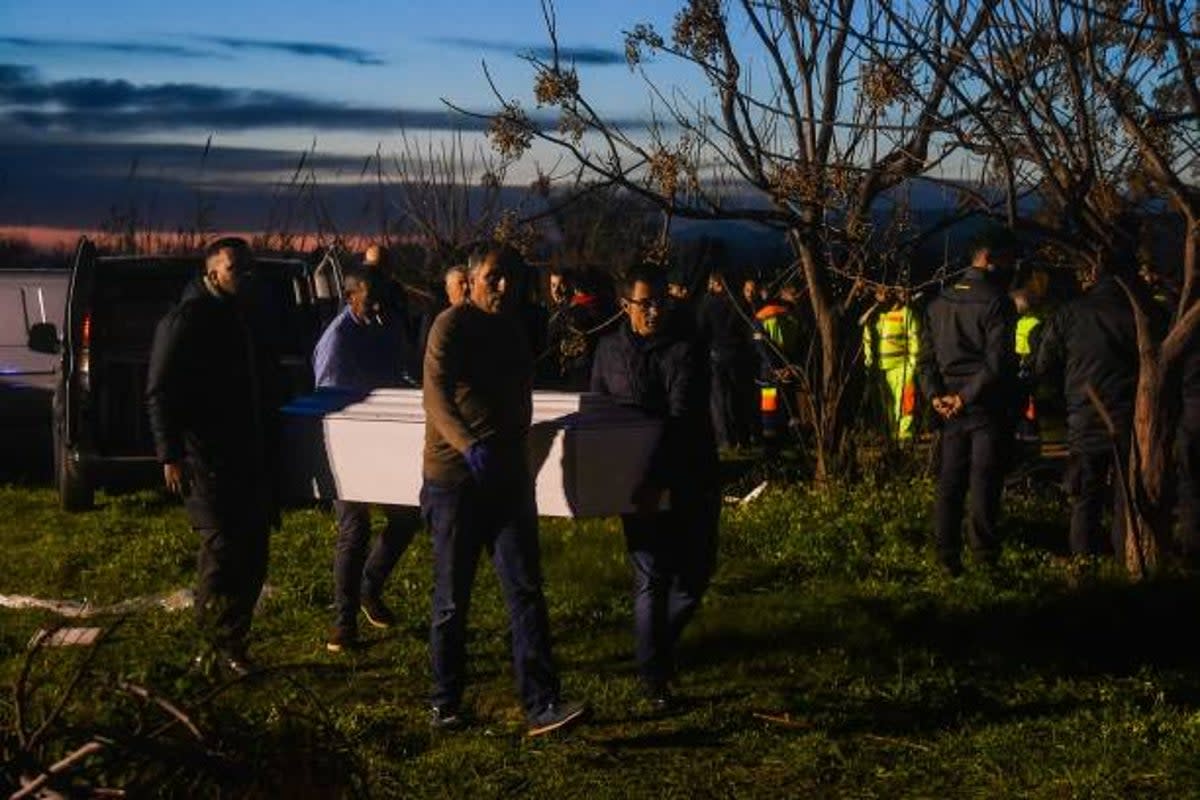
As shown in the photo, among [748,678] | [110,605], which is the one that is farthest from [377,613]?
[748,678]

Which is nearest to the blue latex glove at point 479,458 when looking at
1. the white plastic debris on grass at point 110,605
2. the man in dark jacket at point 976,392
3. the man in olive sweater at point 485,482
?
the man in olive sweater at point 485,482

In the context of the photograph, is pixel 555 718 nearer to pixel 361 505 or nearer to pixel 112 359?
pixel 361 505

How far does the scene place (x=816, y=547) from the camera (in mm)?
11852

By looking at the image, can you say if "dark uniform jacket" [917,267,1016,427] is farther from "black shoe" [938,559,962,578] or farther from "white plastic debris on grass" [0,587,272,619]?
"white plastic debris on grass" [0,587,272,619]

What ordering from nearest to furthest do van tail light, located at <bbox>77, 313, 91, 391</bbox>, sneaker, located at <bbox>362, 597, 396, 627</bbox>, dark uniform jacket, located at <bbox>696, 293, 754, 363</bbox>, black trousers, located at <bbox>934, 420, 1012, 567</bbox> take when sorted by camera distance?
sneaker, located at <bbox>362, 597, 396, 627</bbox> < black trousers, located at <bbox>934, 420, 1012, 567</bbox> < van tail light, located at <bbox>77, 313, 91, 391</bbox> < dark uniform jacket, located at <bbox>696, 293, 754, 363</bbox>

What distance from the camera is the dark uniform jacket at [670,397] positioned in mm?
8609

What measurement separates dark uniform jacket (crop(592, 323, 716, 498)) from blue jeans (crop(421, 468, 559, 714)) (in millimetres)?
578

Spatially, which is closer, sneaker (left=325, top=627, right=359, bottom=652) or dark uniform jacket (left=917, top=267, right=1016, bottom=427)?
sneaker (left=325, top=627, right=359, bottom=652)

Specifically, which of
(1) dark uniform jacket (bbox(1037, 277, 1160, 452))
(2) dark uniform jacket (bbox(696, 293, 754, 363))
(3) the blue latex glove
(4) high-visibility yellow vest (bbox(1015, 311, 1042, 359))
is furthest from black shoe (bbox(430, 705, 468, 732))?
(2) dark uniform jacket (bbox(696, 293, 754, 363))

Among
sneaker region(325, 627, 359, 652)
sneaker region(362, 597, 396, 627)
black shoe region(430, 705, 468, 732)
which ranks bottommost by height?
black shoe region(430, 705, 468, 732)

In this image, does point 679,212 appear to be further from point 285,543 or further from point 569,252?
point 569,252

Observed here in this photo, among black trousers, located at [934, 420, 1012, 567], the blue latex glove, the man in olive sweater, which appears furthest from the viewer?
black trousers, located at [934, 420, 1012, 567]

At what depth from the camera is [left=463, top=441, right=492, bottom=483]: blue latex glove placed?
26.7 feet

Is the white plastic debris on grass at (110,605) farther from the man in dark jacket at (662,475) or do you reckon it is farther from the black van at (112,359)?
the man in dark jacket at (662,475)
